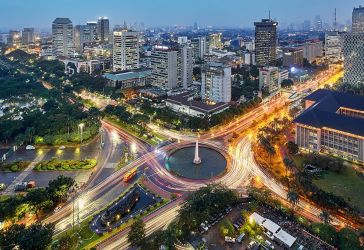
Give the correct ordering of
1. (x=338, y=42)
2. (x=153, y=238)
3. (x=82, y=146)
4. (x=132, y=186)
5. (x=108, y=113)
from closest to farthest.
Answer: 1. (x=153, y=238)
2. (x=132, y=186)
3. (x=82, y=146)
4. (x=108, y=113)
5. (x=338, y=42)

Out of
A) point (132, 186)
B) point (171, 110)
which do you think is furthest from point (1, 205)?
point (171, 110)

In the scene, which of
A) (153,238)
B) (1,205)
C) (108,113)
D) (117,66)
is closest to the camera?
(153,238)

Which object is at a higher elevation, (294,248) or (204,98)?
(204,98)

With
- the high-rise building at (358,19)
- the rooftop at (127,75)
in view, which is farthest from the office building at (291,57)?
the rooftop at (127,75)

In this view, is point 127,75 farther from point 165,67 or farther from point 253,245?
point 253,245

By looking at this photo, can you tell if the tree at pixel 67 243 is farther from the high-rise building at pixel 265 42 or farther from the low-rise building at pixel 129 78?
the high-rise building at pixel 265 42

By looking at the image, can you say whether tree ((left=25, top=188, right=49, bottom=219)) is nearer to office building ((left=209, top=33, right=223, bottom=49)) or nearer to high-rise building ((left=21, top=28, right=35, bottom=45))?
office building ((left=209, top=33, right=223, bottom=49))

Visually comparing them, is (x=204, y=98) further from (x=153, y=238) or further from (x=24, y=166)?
(x=153, y=238)
